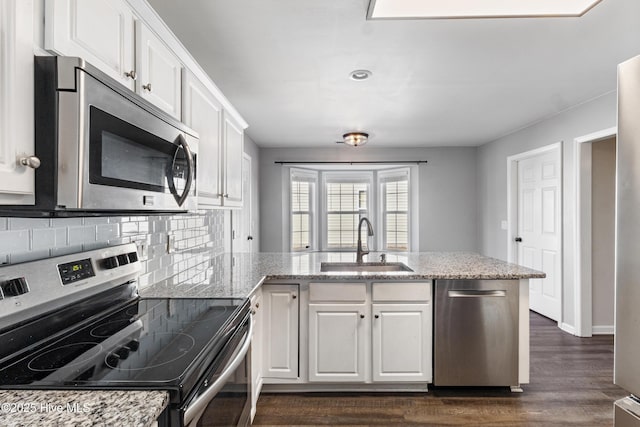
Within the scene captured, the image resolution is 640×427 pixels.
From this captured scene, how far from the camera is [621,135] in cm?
86

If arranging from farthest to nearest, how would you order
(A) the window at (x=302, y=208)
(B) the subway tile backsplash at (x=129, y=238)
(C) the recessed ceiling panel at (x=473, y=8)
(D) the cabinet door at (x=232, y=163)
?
(A) the window at (x=302, y=208) → (D) the cabinet door at (x=232, y=163) → (C) the recessed ceiling panel at (x=473, y=8) → (B) the subway tile backsplash at (x=129, y=238)

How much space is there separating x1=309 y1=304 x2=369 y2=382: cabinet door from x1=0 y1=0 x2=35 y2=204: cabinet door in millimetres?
1849

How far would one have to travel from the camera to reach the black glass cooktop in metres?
0.89

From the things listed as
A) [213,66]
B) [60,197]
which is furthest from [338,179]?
[60,197]

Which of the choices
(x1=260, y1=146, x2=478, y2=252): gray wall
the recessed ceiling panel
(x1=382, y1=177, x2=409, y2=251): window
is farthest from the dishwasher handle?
(x1=382, y1=177, x2=409, y2=251): window

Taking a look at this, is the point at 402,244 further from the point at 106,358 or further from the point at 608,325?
the point at 106,358

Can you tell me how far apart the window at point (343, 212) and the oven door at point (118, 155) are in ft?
16.4

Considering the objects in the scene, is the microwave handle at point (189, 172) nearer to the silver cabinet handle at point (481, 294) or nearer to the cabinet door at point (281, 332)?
the cabinet door at point (281, 332)

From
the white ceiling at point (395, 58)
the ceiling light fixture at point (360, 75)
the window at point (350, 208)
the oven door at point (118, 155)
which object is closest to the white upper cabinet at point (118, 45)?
the oven door at point (118, 155)

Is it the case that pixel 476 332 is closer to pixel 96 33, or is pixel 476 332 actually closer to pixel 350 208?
pixel 96 33

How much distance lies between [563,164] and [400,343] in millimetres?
2911

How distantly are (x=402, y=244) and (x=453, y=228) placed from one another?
34.5 inches

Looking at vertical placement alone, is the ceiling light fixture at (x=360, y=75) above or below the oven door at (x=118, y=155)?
above

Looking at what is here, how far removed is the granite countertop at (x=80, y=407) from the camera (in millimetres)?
691
